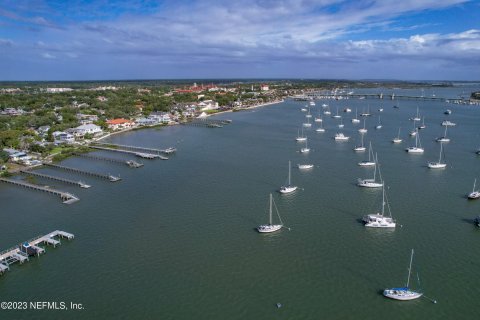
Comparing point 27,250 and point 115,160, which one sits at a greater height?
point 115,160

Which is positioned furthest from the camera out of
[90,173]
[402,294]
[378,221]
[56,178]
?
[90,173]

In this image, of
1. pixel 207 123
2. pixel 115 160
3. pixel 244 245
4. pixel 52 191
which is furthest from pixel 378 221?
pixel 207 123

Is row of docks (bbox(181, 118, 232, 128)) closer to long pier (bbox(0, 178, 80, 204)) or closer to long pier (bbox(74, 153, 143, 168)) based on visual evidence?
long pier (bbox(74, 153, 143, 168))

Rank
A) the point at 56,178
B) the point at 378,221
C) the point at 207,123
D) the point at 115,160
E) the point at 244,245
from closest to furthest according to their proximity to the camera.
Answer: the point at 244,245
the point at 378,221
the point at 56,178
the point at 115,160
the point at 207,123

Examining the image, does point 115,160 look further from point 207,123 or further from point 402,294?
point 402,294

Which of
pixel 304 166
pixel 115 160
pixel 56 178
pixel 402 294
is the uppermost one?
pixel 304 166

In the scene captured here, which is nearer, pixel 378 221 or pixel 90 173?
pixel 378 221

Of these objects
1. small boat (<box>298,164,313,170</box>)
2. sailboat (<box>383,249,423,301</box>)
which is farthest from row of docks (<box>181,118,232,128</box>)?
sailboat (<box>383,249,423,301</box>)

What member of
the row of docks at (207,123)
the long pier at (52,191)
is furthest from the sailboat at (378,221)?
the row of docks at (207,123)
